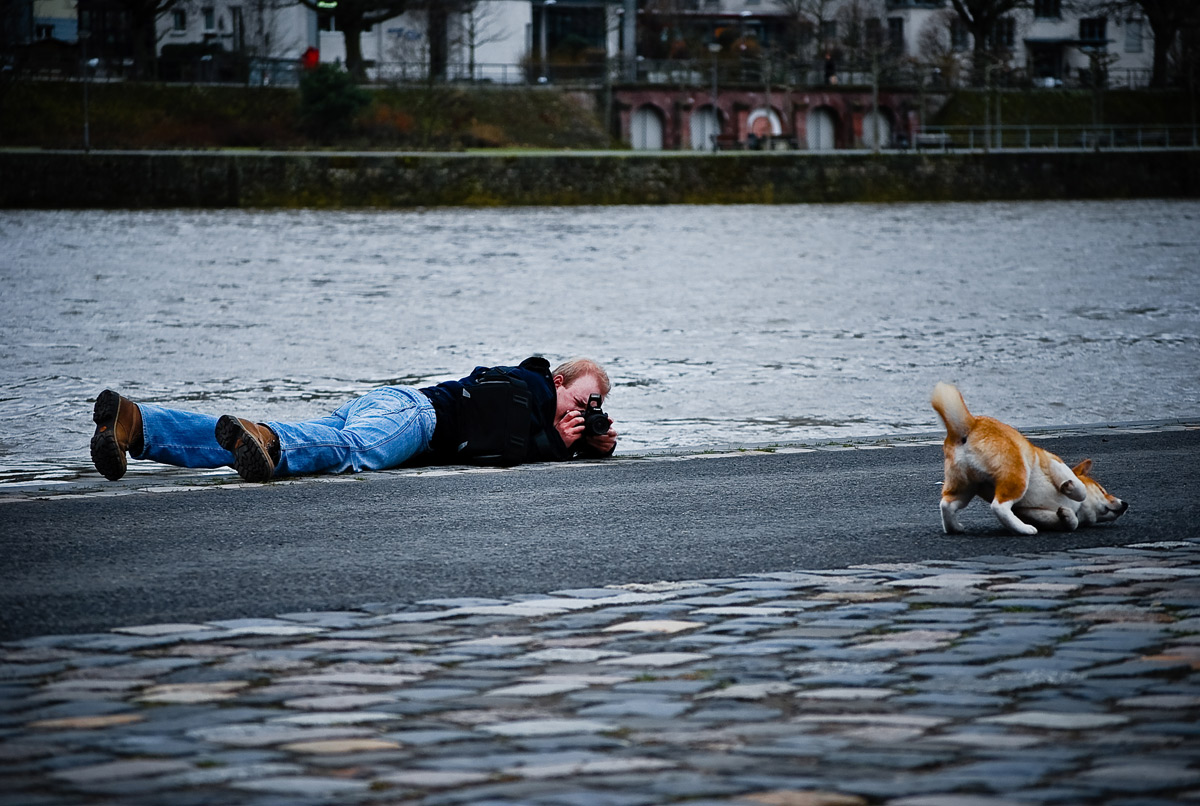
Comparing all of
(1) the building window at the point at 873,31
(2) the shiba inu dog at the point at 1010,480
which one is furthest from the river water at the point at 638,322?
(1) the building window at the point at 873,31

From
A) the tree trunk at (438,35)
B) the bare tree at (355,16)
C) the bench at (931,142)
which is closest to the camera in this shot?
the bench at (931,142)

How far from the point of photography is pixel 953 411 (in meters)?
6.32

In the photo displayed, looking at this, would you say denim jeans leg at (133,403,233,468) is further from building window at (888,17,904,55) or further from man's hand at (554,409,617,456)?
building window at (888,17,904,55)

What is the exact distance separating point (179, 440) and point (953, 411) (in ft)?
11.9

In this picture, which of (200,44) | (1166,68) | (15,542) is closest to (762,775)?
(15,542)

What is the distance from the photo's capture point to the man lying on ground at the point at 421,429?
774 cm

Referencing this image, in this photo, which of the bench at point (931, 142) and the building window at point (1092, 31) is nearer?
the bench at point (931, 142)

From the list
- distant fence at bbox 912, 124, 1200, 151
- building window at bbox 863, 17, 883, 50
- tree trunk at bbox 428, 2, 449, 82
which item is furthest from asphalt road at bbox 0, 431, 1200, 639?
building window at bbox 863, 17, 883, 50

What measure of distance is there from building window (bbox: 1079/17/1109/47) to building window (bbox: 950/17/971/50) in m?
8.07

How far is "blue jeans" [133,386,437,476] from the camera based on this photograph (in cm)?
775

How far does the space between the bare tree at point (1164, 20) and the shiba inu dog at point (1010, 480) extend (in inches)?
3306

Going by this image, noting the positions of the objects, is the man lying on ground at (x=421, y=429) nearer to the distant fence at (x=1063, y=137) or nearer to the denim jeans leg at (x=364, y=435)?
the denim jeans leg at (x=364, y=435)

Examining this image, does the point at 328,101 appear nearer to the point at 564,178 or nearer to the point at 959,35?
the point at 564,178

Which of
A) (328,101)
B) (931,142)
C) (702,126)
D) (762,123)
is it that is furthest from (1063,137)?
(328,101)
